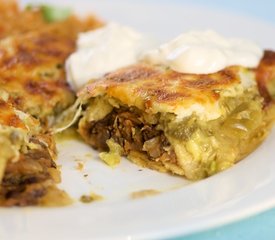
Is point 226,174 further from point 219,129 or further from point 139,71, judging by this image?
point 139,71

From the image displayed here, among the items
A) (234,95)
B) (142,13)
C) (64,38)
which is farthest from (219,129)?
(142,13)

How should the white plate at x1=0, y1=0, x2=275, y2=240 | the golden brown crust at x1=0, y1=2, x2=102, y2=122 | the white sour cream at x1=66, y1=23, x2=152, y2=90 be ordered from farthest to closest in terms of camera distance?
the white sour cream at x1=66, y1=23, x2=152, y2=90, the golden brown crust at x1=0, y1=2, x2=102, y2=122, the white plate at x1=0, y1=0, x2=275, y2=240

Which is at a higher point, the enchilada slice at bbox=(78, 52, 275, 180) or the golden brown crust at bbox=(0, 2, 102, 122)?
the enchilada slice at bbox=(78, 52, 275, 180)

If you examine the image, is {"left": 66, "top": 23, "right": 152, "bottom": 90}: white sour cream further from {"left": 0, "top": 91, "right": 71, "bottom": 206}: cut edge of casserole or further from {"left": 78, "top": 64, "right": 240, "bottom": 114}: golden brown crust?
{"left": 0, "top": 91, "right": 71, "bottom": 206}: cut edge of casserole

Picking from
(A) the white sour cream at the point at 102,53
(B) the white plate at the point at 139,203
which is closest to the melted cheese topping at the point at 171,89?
(A) the white sour cream at the point at 102,53

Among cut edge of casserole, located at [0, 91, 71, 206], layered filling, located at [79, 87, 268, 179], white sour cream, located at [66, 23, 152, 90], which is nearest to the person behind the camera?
cut edge of casserole, located at [0, 91, 71, 206]

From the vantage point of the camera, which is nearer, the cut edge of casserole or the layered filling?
the cut edge of casserole

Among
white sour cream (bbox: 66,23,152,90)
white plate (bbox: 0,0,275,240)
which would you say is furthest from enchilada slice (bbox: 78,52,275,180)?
white sour cream (bbox: 66,23,152,90)

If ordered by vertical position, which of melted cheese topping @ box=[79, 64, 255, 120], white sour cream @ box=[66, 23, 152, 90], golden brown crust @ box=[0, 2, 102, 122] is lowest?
golden brown crust @ box=[0, 2, 102, 122]
